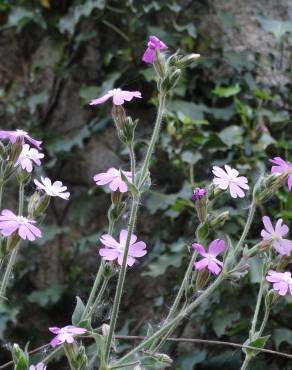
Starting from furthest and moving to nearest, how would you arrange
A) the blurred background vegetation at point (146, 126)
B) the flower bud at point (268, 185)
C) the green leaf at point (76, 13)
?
the green leaf at point (76, 13) → the blurred background vegetation at point (146, 126) → the flower bud at point (268, 185)

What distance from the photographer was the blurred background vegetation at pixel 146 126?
4.93 ft

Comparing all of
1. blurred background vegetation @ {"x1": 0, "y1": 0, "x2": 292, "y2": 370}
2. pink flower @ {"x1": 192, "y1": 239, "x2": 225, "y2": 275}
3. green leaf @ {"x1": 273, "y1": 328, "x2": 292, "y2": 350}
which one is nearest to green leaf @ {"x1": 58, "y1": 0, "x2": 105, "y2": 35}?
blurred background vegetation @ {"x1": 0, "y1": 0, "x2": 292, "y2": 370}

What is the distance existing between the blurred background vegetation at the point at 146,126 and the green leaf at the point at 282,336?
1.3 inches

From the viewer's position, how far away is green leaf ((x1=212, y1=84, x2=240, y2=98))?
64.2 inches

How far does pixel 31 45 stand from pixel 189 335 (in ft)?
3.08

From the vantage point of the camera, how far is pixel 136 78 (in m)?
1.76

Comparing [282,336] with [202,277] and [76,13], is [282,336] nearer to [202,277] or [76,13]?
[202,277]

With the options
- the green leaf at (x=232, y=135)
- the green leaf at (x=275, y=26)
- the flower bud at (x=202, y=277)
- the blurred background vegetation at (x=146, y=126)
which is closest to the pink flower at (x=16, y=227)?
the flower bud at (x=202, y=277)

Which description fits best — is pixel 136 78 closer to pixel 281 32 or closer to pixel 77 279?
pixel 281 32

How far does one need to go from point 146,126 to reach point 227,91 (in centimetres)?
22

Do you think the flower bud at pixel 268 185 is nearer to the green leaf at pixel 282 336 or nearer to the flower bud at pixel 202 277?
the flower bud at pixel 202 277

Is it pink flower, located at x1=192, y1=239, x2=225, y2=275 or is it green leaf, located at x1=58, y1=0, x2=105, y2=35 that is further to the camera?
green leaf, located at x1=58, y1=0, x2=105, y2=35

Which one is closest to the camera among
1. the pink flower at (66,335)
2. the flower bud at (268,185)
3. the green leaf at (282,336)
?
the pink flower at (66,335)

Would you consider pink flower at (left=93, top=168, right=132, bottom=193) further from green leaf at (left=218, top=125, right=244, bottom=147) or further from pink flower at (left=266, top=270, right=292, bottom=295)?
green leaf at (left=218, top=125, right=244, bottom=147)
